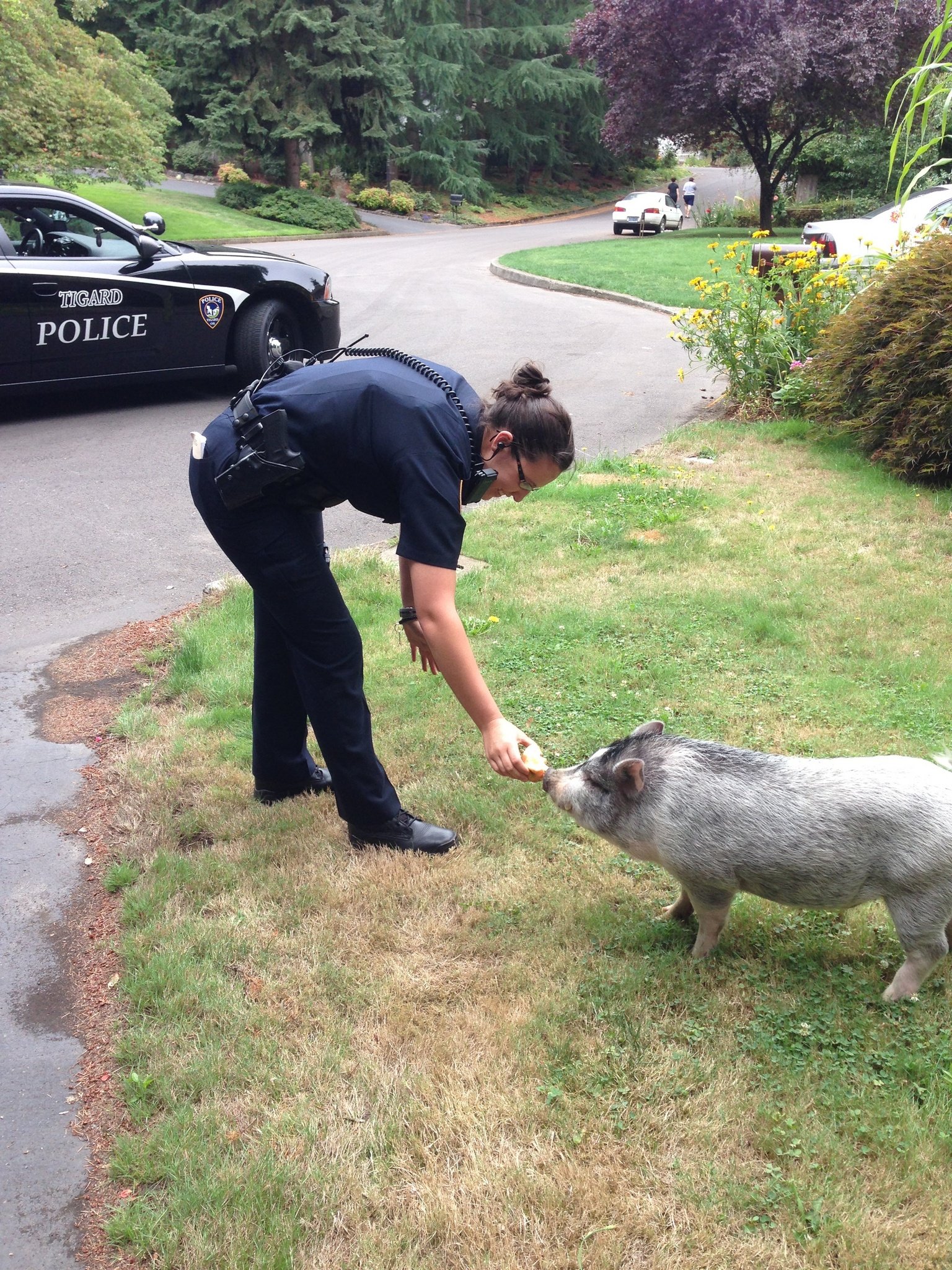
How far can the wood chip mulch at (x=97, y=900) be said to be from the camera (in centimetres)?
259

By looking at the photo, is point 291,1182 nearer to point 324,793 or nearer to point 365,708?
point 365,708

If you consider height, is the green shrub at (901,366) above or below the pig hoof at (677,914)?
above

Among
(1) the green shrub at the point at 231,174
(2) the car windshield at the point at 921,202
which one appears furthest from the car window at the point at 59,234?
(1) the green shrub at the point at 231,174

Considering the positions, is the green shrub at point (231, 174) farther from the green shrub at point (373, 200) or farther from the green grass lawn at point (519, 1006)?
the green grass lawn at point (519, 1006)

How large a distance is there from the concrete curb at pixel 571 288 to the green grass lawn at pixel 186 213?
8756mm

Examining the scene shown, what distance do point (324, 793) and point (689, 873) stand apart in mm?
1683

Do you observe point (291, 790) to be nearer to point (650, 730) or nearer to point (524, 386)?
point (650, 730)

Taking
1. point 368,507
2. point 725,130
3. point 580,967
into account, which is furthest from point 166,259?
point 725,130

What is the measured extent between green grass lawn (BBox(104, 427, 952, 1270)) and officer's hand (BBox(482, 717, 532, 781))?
643 millimetres

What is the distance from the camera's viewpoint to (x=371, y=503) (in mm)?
3320

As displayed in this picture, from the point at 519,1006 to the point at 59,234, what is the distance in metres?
8.44

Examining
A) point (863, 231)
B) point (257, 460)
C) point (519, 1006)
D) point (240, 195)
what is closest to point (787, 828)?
point (519, 1006)

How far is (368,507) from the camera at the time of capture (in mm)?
3371

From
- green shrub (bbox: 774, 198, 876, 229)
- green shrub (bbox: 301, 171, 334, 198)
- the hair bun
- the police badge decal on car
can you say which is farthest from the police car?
green shrub (bbox: 301, 171, 334, 198)
